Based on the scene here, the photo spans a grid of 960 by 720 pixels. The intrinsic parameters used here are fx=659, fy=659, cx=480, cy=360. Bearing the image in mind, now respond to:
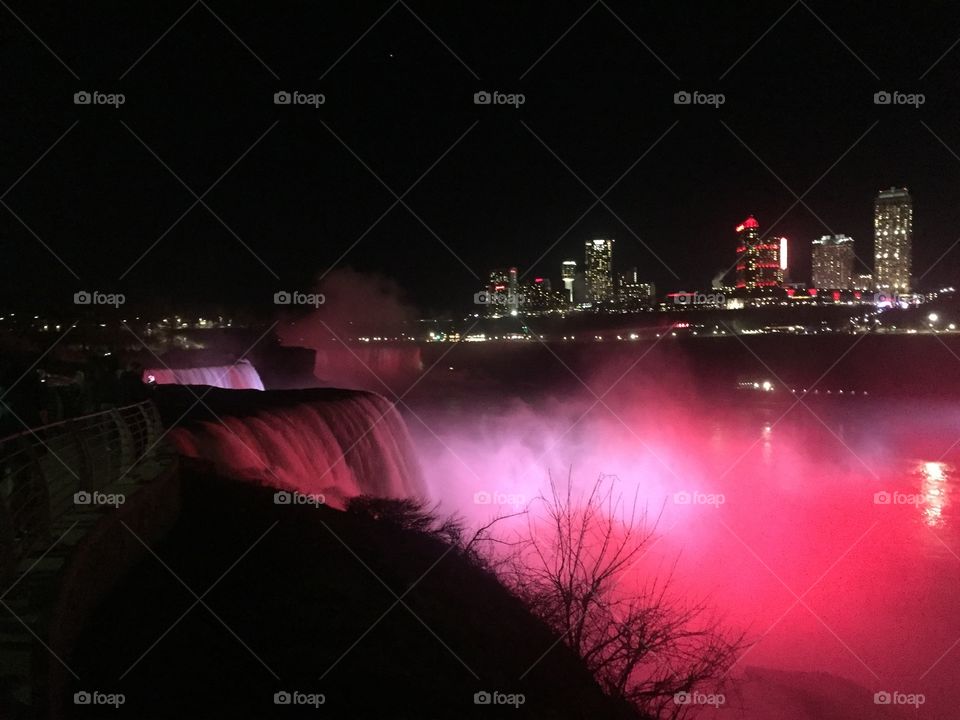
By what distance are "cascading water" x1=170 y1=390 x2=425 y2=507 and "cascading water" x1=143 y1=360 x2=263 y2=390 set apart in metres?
5.56

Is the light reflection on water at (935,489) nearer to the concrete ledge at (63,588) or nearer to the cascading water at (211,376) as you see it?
the cascading water at (211,376)

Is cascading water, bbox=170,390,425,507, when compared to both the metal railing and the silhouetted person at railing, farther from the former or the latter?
the silhouetted person at railing

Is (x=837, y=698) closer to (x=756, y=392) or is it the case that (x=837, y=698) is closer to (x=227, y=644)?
(x=227, y=644)

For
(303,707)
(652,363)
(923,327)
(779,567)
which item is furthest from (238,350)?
(923,327)

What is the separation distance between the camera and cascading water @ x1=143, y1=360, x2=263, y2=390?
23.5 m

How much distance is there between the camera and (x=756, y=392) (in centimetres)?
6134

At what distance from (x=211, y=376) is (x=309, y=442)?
40.2ft

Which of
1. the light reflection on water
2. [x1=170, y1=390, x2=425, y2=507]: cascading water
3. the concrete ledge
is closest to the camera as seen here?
the concrete ledge

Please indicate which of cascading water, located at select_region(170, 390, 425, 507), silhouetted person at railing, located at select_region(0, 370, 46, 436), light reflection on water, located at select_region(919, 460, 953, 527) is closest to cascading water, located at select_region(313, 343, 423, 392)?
cascading water, located at select_region(170, 390, 425, 507)

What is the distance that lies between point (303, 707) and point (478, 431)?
4044 centimetres

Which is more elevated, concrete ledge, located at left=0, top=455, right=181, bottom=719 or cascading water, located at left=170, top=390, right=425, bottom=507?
cascading water, located at left=170, top=390, right=425, bottom=507

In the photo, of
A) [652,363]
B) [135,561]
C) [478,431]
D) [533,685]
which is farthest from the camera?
[652,363]

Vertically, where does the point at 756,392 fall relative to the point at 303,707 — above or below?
above

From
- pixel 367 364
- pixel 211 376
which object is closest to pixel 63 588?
pixel 211 376
